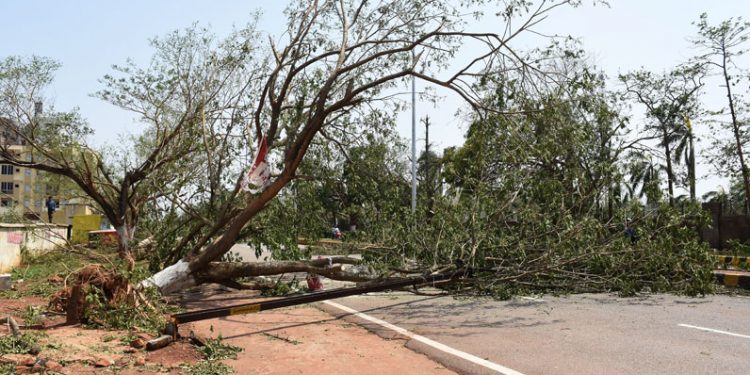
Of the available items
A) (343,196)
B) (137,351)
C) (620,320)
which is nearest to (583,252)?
(620,320)

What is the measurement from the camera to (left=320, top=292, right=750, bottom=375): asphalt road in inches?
200

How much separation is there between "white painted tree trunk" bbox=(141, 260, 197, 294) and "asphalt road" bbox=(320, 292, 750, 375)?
231cm

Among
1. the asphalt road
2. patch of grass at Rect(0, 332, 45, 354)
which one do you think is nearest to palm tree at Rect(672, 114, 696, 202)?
the asphalt road

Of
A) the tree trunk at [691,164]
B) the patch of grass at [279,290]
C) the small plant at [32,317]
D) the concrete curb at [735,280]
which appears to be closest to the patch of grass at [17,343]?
the small plant at [32,317]

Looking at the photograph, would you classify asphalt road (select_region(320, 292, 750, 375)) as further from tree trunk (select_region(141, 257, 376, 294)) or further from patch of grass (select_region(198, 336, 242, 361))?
patch of grass (select_region(198, 336, 242, 361))

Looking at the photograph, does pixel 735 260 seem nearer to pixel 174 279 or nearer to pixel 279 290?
pixel 279 290

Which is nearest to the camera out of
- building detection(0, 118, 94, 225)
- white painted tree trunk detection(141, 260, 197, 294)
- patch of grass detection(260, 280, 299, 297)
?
white painted tree trunk detection(141, 260, 197, 294)

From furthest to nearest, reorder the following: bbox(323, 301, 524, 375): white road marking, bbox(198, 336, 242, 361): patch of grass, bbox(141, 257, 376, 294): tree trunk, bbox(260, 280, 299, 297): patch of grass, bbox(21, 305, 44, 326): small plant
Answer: bbox(260, 280, 299, 297): patch of grass < bbox(141, 257, 376, 294): tree trunk < bbox(21, 305, 44, 326): small plant < bbox(198, 336, 242, 361): patch of grass < bbox(323, 301, 524, 375): white road marking

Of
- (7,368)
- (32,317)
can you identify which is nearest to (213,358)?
(7,368)

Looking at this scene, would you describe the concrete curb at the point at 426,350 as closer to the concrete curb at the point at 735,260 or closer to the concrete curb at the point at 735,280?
the concrete curb at the point at 735,280

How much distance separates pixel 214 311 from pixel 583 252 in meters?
6.05

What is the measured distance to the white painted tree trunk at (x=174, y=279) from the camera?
29.7ft

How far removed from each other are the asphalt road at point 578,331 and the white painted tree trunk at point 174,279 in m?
2.31

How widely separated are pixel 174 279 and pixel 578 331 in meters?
6.05
